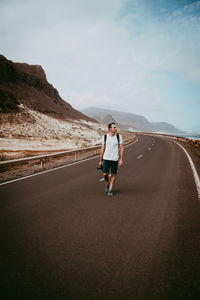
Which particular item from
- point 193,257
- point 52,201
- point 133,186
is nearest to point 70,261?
point 193,257

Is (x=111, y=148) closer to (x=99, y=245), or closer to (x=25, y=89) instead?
(x=99, y=245)

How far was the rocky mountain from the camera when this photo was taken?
44700mm

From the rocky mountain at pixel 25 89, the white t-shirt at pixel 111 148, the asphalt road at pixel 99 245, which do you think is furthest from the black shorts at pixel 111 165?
the rocky mountain at pixel 25 89

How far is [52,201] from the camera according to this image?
17.3 feet

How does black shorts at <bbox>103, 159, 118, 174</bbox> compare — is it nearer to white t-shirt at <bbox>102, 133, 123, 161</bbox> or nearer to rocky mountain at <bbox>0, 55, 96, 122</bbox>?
white t-shirt at <bbox>102, 133, 123, 161</bbox>

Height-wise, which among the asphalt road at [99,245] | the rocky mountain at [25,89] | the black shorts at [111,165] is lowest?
the asphalt road at [99,245]

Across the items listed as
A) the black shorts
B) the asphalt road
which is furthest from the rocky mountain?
the asphalt road

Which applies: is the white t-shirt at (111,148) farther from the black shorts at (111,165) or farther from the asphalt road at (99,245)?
the asphalt road at (99,245)

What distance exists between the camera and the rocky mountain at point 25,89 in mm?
44700

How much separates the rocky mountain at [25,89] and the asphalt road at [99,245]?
132 feet

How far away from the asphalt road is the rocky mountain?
40.2 metres

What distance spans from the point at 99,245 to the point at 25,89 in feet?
251

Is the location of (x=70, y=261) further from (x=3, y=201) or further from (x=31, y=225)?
(x=3, y=201)

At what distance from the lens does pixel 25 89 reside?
6981 centimetres
